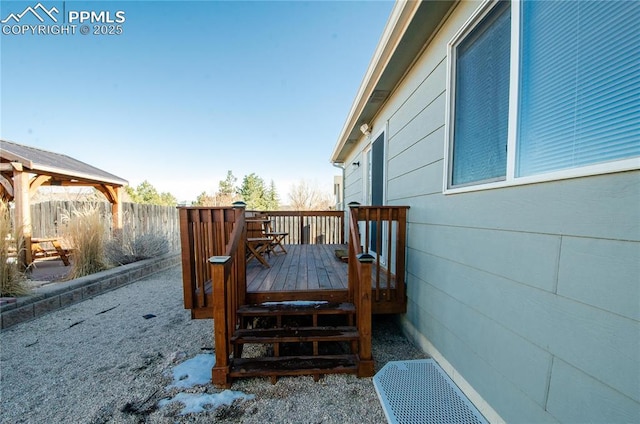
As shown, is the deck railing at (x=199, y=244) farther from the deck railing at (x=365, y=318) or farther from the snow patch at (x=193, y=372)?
the deck railing at (x=365, y=318)

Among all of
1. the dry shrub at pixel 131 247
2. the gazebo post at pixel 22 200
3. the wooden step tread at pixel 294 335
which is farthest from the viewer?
the dry shrub at pixel 131 247

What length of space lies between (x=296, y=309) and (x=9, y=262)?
383cm

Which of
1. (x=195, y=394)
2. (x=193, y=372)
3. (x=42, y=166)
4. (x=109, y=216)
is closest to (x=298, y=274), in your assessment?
(x=193, y=372)

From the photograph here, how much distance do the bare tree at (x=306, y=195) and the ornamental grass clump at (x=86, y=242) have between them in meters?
18.5

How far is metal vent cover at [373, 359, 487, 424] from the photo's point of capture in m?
1.53

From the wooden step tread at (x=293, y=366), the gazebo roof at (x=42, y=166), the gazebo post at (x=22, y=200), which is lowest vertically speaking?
the wooden step tread at (x=293, y=366)

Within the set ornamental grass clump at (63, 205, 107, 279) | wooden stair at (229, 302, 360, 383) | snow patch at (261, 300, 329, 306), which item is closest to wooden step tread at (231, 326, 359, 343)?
wooden stair at (229, 302, 360, 383)

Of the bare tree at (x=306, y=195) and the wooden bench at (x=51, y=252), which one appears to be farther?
the bare tree at (x=306, y=195)

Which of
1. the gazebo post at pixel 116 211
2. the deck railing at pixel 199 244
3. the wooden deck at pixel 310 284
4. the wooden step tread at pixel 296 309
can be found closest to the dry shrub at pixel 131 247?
the gazebo post at pixel 116 211

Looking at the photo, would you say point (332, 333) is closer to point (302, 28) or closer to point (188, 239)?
point (188, 239)

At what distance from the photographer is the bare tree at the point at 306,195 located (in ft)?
76.7

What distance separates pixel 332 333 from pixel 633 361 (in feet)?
5.51

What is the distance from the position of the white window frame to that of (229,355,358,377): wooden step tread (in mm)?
1623

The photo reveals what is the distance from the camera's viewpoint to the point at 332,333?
2.10 metres
